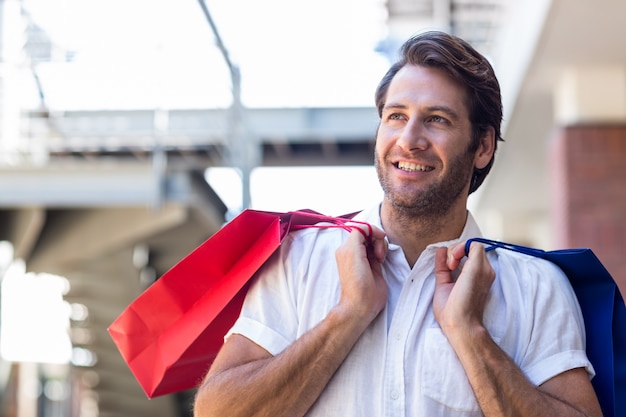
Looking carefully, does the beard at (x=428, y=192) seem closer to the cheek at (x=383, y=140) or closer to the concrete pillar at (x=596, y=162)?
the cheek at (x=383, y=140)

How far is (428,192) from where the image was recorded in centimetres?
293

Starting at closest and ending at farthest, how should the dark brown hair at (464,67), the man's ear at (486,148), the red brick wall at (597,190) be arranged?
the dark brown hair at (464,67), the man's ear at (486,148), the red brick wall at (597,190)

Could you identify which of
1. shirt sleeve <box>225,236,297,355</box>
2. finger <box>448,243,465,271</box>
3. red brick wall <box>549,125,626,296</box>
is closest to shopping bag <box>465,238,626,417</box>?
finger <box>448,243,465,271</box>

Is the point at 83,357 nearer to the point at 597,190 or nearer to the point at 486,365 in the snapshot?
the point at 597,190

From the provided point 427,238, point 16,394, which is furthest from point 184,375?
point 16,394

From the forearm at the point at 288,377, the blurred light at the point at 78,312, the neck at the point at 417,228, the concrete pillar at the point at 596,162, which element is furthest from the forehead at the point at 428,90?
the blurred light at the point at 78,312

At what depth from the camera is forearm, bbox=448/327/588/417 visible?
8.57 feet

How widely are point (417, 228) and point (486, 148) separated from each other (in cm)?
35

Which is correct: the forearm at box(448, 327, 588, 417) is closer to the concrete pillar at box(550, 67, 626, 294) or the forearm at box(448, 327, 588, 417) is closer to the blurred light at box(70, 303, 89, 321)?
the concrete pillar at box(550, 67, 626, 294)

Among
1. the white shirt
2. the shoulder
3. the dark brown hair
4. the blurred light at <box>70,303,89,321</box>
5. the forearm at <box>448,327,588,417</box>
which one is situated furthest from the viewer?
the blurred light at <box>70,303,89,321</box>

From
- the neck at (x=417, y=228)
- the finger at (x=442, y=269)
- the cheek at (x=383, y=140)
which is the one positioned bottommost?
the finger at (x=442, y=269)

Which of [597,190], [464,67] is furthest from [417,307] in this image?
[597,190]

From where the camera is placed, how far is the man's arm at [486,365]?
8.61 feet

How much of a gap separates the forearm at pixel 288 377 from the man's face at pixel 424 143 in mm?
424
